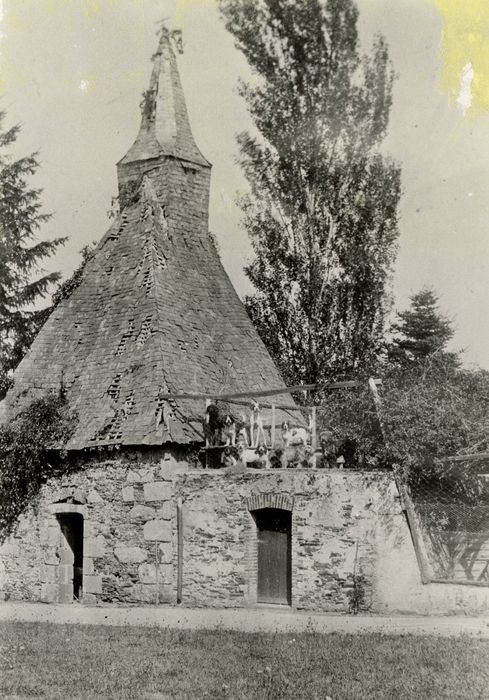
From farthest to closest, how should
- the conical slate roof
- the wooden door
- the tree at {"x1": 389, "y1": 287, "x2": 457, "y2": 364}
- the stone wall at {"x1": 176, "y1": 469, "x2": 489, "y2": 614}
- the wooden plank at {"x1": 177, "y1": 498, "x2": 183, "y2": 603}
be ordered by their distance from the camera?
the tree at {"x1": 389, "y1": 287, "x2": 457, "y2": 364} → the conical slate roof → the wooden plank at {"x1": 177, "y1": 498, "x2": 183, "y2": 603} → the wooden door → the stone wall at {"x1": 176, "y1": 469, "x2": 489, "y2": 614}

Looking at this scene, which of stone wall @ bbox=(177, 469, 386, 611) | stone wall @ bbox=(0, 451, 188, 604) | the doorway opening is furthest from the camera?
the doorway opening

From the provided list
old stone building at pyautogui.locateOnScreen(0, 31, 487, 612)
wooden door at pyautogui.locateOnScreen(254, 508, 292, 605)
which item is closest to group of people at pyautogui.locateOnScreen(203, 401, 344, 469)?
old stone building at pyautogui.locateOnScreen(0, 31, 487, 612)

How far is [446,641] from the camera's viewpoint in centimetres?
1037

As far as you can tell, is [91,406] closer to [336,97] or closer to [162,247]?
[162,247]

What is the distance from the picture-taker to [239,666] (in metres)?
9.34

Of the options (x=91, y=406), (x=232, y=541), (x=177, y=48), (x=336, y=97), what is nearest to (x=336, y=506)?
(x=232, y=541)

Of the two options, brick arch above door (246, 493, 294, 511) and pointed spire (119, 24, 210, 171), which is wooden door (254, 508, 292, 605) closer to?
brick arch above door (246, 493, 294, 511)

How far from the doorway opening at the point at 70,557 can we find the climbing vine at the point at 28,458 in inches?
36.3

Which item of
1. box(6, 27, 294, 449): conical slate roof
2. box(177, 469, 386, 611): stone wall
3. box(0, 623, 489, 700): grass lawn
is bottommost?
box(0, 623, 489, 700): grass lawn

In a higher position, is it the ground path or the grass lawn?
the grass lawn

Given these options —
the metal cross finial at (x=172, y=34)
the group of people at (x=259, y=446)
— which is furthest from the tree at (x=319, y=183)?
the group of people at (x=259, y=446)

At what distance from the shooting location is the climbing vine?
16.2 meters

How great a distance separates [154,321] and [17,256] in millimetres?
9132

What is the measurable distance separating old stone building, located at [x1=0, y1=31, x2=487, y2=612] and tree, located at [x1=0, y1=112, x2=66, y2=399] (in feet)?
17.1
